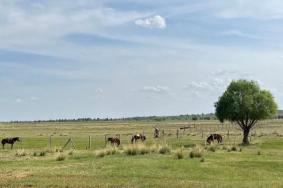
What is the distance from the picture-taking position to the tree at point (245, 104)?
66688 millimetres

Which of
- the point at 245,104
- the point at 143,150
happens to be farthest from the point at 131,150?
the point at 245,104

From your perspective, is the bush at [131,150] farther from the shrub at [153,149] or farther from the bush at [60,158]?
the bush at [60,158]

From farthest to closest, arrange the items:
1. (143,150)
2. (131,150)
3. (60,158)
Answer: (143,150), (131,150), (60,158)

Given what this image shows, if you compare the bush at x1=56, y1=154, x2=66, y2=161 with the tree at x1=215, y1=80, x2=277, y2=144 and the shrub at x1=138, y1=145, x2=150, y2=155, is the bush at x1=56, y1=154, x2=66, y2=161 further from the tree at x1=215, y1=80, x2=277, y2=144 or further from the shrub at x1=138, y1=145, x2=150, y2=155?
the tree at x1=215, y1=80, x2=277, y2=144

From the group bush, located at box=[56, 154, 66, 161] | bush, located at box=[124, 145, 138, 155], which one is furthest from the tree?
bush, located at box=[56, 154, 66, 161]

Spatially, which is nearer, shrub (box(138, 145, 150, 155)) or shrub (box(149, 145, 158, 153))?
shrub (box(138, 145, 150, 155))

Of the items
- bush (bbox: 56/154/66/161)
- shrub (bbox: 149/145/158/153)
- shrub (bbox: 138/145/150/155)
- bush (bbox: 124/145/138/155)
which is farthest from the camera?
shrub (bbox: 149/145/158/153)

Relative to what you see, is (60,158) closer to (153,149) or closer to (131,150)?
(131,150)

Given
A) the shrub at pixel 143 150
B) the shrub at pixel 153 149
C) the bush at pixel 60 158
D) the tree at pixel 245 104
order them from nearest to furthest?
the bush at pixel 60 158 → the shrub at pixel 143 150 → the shrub at pixel 153 149 → the tree at pixel 245 104

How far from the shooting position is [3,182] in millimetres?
24000

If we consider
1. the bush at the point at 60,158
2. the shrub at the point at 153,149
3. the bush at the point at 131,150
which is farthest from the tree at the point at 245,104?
the bush at the point at 60,158

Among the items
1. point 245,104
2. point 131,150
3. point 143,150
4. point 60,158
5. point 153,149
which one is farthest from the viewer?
point 245,104

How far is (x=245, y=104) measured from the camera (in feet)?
218

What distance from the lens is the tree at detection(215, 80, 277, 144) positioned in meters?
66.7
